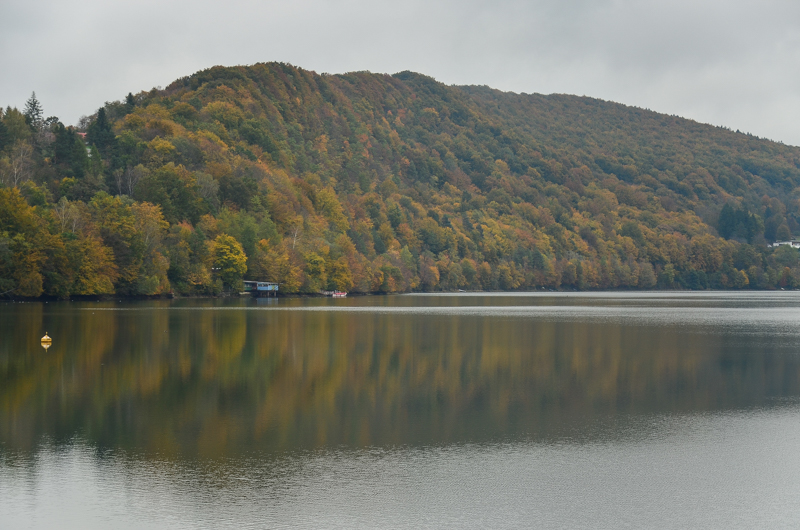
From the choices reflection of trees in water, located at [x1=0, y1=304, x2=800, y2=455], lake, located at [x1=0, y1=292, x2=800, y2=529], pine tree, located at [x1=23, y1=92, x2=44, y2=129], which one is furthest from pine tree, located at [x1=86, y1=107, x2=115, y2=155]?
lake, located at [x1=0, y1=292, x2=800, y2=529]

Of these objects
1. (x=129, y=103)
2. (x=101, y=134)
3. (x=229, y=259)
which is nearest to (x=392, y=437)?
(x=229, y=259)

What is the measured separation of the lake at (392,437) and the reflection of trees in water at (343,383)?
0.34 feet

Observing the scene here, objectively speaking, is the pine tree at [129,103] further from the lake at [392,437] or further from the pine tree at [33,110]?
the lake at [392,437]

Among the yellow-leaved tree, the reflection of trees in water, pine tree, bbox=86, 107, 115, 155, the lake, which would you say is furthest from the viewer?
pine tree, bbox=86, 107, 115, 155

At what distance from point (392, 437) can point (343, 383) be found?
790 centimetres

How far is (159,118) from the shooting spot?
455ft

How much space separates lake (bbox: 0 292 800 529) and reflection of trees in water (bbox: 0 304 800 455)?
0.34 feet

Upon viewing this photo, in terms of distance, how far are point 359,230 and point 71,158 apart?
223ft

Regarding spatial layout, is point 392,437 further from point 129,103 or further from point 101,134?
point 129,103

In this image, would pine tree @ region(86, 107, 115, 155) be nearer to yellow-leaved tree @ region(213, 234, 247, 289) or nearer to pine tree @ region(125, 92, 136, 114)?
pine tree @ region(125, 92, 136, 114)

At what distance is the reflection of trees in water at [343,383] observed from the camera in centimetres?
1802

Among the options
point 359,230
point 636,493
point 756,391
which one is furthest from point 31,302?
point 359,230

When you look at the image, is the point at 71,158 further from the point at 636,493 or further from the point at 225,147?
the point at 636,493

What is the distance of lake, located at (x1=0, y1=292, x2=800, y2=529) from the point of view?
12406 millimetres
